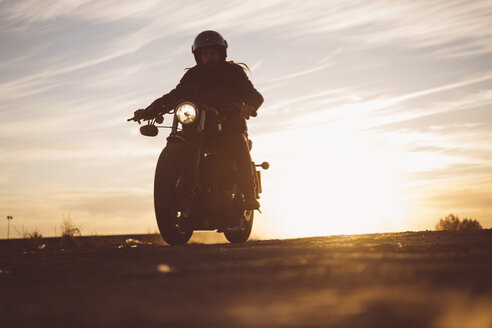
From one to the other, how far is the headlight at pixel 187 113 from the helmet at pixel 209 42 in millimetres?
1323

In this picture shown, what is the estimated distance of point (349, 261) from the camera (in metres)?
3.09

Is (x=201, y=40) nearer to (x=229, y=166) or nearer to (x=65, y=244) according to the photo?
(x=229, y=166)

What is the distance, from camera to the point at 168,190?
22.6 ft

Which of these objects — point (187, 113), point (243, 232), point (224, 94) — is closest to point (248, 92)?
point (224, 94)

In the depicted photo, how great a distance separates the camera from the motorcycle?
6930mm

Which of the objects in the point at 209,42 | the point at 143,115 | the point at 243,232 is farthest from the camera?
the point at 243,232

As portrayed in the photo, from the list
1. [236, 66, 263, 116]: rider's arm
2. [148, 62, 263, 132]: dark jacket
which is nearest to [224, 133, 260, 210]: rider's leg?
[148, 62, 263, 132]: dark jacket

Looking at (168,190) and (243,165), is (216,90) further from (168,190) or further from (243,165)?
(168,190)

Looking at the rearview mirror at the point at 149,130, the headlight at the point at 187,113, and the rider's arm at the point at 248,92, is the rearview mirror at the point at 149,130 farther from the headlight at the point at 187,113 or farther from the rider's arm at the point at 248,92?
the rider's arm at the point at 248,92

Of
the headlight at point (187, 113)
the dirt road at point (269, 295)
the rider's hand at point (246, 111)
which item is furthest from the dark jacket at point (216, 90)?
the dirt road at point (269, 295)

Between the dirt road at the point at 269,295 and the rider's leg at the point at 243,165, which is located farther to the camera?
the rider's leg at the point at 243,165

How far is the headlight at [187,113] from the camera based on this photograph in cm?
723

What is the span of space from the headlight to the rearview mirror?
2.90 feet

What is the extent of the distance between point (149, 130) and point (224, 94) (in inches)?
40.9
